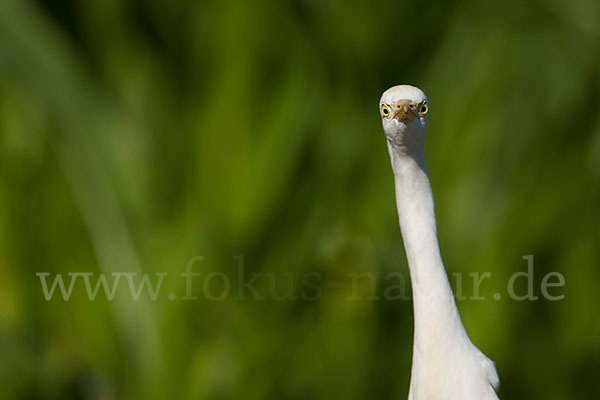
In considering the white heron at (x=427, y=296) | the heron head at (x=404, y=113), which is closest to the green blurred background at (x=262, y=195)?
the white heron at (x=427, y=296)

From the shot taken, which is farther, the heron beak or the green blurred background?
the green blurred background

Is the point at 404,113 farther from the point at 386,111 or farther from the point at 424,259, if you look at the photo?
the point at 424,259

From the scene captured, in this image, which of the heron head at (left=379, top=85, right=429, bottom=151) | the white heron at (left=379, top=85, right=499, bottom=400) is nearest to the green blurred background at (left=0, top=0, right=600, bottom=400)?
the white heron at (left=379, top=85, right=499, bottom=400)

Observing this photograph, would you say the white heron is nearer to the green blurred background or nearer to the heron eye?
the heron eye

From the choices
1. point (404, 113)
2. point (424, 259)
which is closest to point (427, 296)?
point (424, 259)

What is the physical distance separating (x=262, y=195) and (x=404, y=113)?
93 centimetres

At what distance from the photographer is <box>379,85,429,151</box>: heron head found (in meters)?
0.83

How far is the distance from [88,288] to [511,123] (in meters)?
1.06

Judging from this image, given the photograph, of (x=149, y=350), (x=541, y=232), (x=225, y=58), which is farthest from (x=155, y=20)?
(x=541, y=232)

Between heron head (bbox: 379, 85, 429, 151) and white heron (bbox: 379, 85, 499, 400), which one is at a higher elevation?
heron head (bbox: 379, 85, 429, 151)

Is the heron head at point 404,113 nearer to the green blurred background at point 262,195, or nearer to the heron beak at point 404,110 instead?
the heron beak at point 404,110

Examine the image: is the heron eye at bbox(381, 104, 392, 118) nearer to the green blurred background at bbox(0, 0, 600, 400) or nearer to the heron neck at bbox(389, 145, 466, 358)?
the heron neck at bbox(389, 145, 466, 358)

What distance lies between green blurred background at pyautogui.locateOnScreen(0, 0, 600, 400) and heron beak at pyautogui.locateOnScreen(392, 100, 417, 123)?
2.68 ft

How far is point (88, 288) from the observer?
1.73 meters
